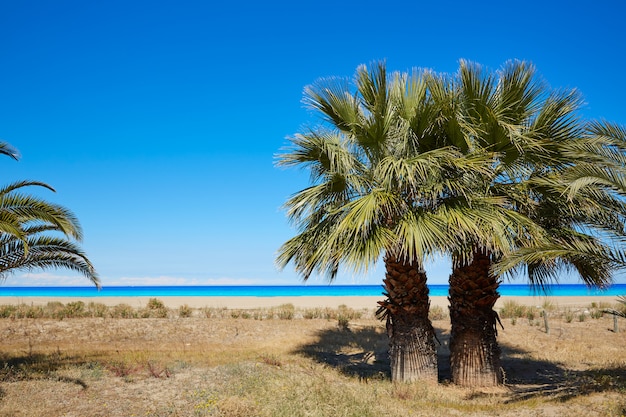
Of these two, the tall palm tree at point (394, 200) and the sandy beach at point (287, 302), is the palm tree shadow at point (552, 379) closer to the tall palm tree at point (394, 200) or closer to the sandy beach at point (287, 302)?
the tall palm tree at point (394, 200)

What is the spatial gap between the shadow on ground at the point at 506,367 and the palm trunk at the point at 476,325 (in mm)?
652

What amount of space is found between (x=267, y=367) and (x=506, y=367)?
20.6ft

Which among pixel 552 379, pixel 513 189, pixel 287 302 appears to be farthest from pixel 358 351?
pixel 287 302

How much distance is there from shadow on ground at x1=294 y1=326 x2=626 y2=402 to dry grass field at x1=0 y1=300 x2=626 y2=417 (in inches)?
1.7

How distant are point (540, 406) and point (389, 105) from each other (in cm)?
614

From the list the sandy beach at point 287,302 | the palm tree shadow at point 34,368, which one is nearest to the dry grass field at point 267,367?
the palm tree shadow at point 34,368

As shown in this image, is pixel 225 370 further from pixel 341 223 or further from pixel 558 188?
pixel 558 188

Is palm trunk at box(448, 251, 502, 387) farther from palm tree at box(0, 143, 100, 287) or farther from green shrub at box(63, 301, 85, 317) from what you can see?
green shrub at box(63, 301, 85, 317)

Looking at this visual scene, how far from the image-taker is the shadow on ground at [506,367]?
373 inches

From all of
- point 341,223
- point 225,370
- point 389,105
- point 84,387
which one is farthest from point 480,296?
point 84,387

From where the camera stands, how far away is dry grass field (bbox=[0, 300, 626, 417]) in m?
8.14

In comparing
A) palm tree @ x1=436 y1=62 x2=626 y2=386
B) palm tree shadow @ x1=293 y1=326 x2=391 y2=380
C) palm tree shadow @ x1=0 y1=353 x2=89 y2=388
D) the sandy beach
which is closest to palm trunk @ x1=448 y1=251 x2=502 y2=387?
palm tree @ x1=436 y1=62 x2=626 y2=386

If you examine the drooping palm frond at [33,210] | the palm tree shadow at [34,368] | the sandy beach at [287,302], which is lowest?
the palm tree shadow at [34,368]

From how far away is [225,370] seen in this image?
36.2 ft
